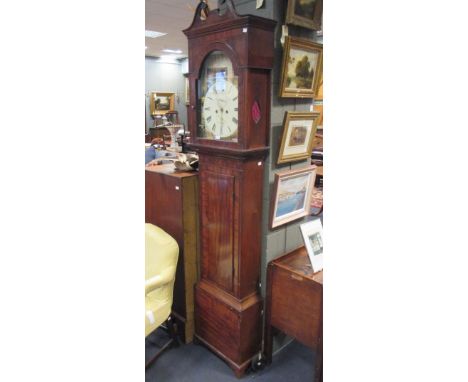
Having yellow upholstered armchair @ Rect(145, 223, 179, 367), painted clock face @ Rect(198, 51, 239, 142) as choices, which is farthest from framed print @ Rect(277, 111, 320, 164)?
yellow upholstered armchair @ Rect(145, 223, 179, 367)

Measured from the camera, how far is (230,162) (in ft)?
6.03

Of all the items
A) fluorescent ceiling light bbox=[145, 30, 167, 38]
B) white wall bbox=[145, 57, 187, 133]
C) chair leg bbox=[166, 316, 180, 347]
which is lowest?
chair leg bbox=[166, 316, 180, 347]

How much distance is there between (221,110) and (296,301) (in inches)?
41.6

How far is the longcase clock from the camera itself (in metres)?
1.67

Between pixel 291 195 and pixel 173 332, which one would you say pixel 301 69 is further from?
pixel 173 332

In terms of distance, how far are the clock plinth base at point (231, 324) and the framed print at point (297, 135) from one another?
0.81 metres

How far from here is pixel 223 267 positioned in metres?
2.03

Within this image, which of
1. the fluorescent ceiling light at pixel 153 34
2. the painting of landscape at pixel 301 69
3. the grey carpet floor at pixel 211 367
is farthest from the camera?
the fluorescent ceiling light at pixel 153 34

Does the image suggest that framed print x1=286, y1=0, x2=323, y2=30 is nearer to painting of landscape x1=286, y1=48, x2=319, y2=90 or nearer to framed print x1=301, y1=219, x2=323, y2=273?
painting of landscape x1=286, y1=48, x2=319, y2=90

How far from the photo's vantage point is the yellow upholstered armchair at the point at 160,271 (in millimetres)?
1975

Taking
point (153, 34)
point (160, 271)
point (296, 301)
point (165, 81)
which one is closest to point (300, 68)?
point (296, 301)

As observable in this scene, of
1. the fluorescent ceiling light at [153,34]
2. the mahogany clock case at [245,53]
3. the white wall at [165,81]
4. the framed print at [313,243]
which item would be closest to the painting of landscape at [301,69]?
the mahogany clock case at [245,53]

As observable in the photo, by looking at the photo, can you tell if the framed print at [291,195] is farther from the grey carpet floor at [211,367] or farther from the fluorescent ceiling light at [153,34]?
the fluorescent ceiling light at [153,34]

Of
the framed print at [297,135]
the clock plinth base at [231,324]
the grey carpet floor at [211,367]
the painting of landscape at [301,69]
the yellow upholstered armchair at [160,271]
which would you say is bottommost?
the grey carpet floor at [211,367]
